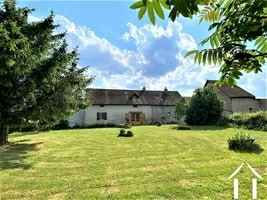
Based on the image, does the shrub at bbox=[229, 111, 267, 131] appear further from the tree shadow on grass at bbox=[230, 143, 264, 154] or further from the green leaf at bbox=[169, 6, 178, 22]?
the green leaf at bbox=[169, 6, 178, 22]

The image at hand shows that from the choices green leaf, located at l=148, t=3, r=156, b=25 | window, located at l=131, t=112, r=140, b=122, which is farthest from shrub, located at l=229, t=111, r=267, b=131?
green leaf, located at l=148, t=3, r=156, b=25

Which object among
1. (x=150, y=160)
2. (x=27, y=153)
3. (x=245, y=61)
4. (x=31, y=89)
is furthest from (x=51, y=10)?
(x=245, y=61)

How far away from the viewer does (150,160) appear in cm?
1063

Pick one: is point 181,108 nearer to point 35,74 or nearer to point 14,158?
point 35,74

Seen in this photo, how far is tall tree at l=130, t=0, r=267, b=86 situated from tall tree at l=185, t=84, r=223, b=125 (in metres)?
30.1

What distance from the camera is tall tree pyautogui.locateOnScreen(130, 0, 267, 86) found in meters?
1.01

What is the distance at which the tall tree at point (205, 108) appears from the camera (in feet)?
100

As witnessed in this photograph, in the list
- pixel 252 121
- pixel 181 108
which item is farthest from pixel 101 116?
pixel 252 121

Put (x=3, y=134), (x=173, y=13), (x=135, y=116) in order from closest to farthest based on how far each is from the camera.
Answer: (x=173, y=13) < (x=3, y=134) < (x=135, y=116)

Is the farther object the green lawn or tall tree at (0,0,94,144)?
tall tree at (0,0,94,144)

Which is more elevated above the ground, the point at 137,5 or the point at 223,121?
the point at 137,5

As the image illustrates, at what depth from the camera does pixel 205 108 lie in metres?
30.6

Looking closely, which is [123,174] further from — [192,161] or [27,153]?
[27,153]

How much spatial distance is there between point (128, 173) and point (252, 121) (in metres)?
20.3
